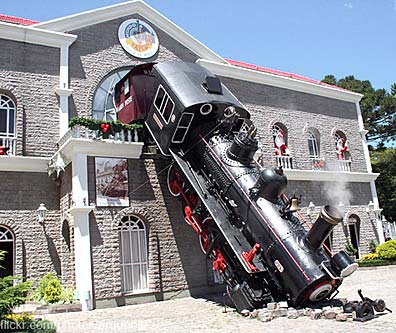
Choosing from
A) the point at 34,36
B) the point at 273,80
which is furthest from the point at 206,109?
the point at 273,80

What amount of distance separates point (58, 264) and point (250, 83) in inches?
471

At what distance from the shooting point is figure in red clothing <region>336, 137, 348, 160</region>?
22.6 m

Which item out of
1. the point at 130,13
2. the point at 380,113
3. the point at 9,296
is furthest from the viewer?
the point at 380,113

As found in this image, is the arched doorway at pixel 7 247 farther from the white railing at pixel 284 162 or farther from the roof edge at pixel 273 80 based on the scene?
the white railing at pixel 284 162

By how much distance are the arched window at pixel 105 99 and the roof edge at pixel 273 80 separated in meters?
4.19

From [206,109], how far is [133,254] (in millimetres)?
5236

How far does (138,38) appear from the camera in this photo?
17.5 metres

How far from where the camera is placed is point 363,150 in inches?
925

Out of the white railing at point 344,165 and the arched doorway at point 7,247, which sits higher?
the white railing at point 344,165

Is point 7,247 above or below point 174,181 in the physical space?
below

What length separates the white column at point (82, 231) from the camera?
1195cm

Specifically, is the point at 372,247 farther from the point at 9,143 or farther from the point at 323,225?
the point at 9,143

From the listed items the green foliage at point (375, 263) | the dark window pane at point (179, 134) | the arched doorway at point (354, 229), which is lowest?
the green foliage at point (375, 263)

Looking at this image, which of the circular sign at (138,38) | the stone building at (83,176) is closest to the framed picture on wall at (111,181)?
the stone building at (83,176)
